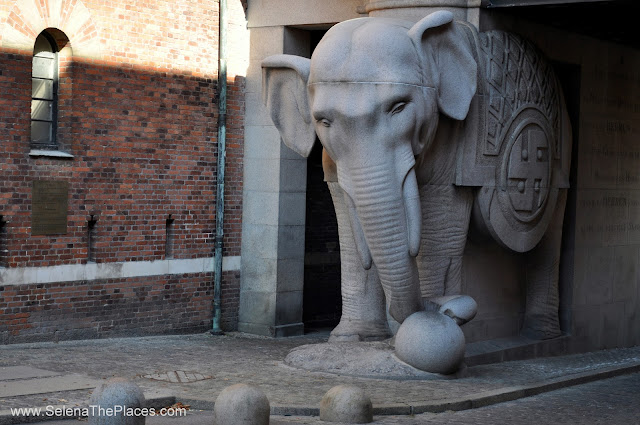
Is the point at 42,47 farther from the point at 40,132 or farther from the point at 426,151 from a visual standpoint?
the point at 426,151

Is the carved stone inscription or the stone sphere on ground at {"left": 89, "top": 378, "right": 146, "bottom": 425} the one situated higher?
the carved stone inscription

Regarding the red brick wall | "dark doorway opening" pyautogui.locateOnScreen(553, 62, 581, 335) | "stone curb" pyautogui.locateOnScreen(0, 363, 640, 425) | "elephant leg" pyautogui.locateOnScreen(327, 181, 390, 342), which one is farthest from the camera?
"dark doorway opening" pyautogui.locateOnScreen(553, 62, 581, 335)

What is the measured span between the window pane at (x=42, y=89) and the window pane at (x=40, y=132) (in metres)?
0.33

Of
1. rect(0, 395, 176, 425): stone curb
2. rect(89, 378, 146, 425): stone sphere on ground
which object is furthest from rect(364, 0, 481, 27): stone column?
rect(89, 378, 146, 425): stone sphere on ground

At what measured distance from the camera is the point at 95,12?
15.2m

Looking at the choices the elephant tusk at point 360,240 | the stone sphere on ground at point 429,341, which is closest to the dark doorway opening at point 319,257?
the elephant tusk at point 360,240

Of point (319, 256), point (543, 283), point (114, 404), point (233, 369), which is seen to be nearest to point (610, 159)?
point (543, 283)

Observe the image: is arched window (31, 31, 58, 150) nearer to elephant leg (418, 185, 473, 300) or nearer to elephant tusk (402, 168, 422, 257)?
elephant leg (418, 185, 473, 300)

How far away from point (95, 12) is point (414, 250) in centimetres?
559

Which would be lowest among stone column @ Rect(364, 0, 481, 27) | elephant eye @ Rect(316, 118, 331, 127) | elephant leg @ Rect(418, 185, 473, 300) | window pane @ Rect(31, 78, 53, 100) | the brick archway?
elephant leg @ Rect(418, 185, 473, 300)

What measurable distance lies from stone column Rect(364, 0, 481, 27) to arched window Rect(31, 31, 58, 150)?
4.16 meters

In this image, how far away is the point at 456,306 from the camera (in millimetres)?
12945

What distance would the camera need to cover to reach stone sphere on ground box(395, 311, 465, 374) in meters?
12.3

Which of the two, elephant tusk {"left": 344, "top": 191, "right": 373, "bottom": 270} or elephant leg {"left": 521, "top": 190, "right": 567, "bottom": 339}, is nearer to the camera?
elephant tusk {"left": 344, "top": 191, "right": 373, "bottom": 270}
